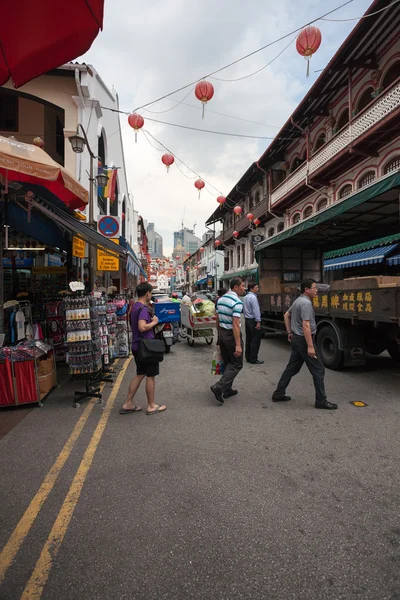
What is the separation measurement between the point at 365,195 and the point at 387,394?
11.4ft

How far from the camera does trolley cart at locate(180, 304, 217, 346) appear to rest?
9.20 metres

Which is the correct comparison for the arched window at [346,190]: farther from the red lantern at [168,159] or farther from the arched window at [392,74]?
the red lantern at [168,159]

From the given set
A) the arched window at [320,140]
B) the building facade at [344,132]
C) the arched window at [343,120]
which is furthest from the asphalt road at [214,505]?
the arched window at [320,140]

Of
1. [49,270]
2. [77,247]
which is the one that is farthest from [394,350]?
[49,270]

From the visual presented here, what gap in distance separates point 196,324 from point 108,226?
4.73 meters

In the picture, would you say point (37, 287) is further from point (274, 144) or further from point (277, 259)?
point (274, 144)

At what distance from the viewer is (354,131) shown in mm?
12398

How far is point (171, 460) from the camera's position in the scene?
3148 millimetres

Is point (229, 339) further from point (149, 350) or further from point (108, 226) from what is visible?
point (108, 226)

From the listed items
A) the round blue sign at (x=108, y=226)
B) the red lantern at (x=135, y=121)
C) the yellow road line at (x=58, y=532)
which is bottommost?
the yellow road line at (x=58, y=532)

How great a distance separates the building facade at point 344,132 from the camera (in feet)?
36.2

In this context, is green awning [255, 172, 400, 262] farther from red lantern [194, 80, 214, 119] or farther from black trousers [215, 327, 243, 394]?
red lantern [194, 80, 214, 119]

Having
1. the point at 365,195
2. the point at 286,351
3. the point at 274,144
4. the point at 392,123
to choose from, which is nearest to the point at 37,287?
the point at 286,351

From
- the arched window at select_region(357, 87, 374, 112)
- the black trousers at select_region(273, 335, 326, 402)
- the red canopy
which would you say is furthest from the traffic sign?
the arched window at select_region(357, 87, 374, 112)
